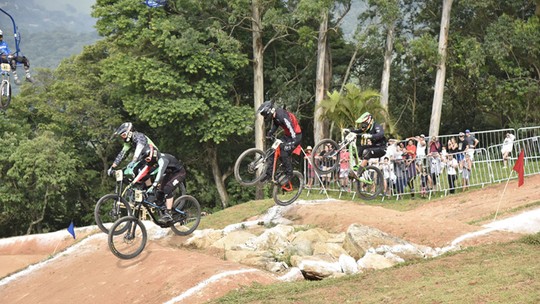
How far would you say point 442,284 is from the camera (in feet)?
36.7

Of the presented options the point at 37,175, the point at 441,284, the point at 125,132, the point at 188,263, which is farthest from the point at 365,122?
the point at 37,175

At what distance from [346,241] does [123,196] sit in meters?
5.40

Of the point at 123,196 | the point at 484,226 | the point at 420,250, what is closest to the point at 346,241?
the point at 420,250

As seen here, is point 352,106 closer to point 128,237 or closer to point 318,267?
point 318,267

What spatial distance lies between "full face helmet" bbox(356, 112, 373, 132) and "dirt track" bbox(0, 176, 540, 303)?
2.68 m

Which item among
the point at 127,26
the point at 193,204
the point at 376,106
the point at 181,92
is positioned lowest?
the point at 193,204

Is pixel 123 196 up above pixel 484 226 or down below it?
above

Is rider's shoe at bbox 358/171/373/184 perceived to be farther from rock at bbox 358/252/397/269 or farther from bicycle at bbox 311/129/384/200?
rock at bbox 358/252/397/269

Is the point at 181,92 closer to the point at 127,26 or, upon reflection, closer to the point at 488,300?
the point at 127,26

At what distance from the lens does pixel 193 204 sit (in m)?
16.5

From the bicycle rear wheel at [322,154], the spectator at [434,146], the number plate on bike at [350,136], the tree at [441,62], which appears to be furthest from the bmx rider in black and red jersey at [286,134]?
the tree at [441,62]

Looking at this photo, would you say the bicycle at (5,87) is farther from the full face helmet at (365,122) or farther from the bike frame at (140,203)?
the full face helmet at (365,122)

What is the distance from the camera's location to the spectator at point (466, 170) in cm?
2159

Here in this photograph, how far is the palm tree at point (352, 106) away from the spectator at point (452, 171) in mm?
6248
